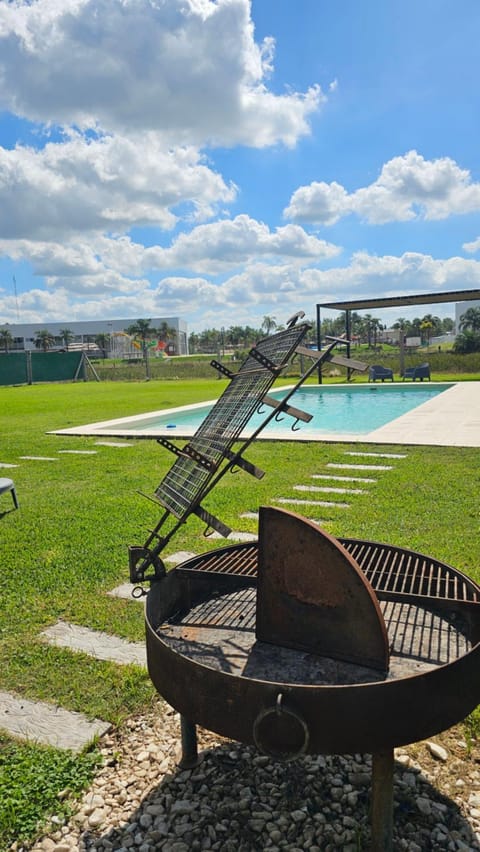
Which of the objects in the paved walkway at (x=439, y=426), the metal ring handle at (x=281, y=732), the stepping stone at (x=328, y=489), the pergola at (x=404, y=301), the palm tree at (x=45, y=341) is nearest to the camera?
the metal ring handle at (x=281, y=732)

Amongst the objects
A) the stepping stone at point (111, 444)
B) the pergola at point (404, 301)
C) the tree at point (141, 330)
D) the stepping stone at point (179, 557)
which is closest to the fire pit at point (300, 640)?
the stepping stone at point (179, 557)

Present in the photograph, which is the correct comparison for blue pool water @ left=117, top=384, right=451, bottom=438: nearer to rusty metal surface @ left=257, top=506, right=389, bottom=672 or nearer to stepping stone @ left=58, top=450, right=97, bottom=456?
stepping stone @ left=58, top=450, right=97, bottom=456

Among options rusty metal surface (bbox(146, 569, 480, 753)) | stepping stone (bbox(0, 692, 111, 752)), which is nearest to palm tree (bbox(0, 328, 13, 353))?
stepping stone (bbox(0, 692, 111, 752))

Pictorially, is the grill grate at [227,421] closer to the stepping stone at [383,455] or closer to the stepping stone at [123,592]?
the stepping stone at [123,592]

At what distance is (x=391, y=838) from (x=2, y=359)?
2753 cm

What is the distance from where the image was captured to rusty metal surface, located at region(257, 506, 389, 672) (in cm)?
160

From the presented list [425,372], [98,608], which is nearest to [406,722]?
[98,608]

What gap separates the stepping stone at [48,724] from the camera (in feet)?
6.92

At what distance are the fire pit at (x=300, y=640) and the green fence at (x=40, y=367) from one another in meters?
26.4

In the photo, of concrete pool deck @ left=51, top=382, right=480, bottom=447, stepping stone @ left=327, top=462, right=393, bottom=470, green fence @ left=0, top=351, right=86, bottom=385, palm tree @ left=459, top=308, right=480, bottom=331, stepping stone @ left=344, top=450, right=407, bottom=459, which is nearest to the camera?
stepping stone @ left=327, top=462, right=393, bottom=470

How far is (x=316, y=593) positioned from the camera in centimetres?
166

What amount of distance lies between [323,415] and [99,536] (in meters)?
11.1

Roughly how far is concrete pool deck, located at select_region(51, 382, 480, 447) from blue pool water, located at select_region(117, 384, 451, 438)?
0.18 m

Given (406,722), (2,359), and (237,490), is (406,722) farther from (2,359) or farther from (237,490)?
(2,359)
